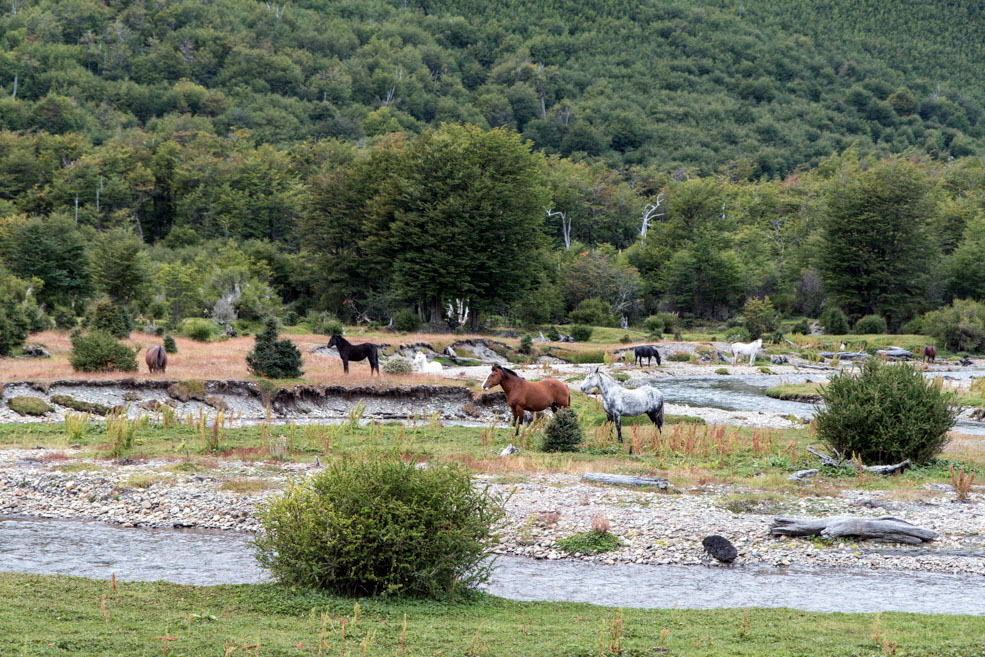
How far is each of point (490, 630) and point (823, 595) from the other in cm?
562

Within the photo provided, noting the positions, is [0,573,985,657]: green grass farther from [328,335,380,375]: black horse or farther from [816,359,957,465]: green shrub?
[328,335,380,375]: black horse

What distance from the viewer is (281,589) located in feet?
35.6

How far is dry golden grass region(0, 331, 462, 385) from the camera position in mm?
31281

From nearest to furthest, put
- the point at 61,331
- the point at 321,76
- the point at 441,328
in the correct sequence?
the point at 61,331 < the point at 441,328 < the point at 321,76

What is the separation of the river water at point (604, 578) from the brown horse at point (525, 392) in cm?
1076

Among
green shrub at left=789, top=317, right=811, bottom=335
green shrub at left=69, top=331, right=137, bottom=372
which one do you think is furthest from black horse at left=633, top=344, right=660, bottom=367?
green shrub at left=69, top=331, right=137, bottom=372

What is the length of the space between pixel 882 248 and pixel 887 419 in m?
68.0

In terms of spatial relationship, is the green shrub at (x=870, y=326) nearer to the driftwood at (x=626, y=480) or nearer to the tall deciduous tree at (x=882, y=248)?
the tall deciduous tree at (x=882, y=248)

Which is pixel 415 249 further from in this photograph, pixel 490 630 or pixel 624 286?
pixel 490 630

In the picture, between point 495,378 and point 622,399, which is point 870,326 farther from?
point 495,378

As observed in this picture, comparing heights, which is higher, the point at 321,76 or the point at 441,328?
the point at 321,76

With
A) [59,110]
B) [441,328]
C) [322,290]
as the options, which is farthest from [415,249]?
[59,110]

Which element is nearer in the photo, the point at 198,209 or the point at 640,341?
the point at 640,341

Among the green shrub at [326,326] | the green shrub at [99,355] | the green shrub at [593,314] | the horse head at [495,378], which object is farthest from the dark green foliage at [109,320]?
the green shrub at [593,314]
